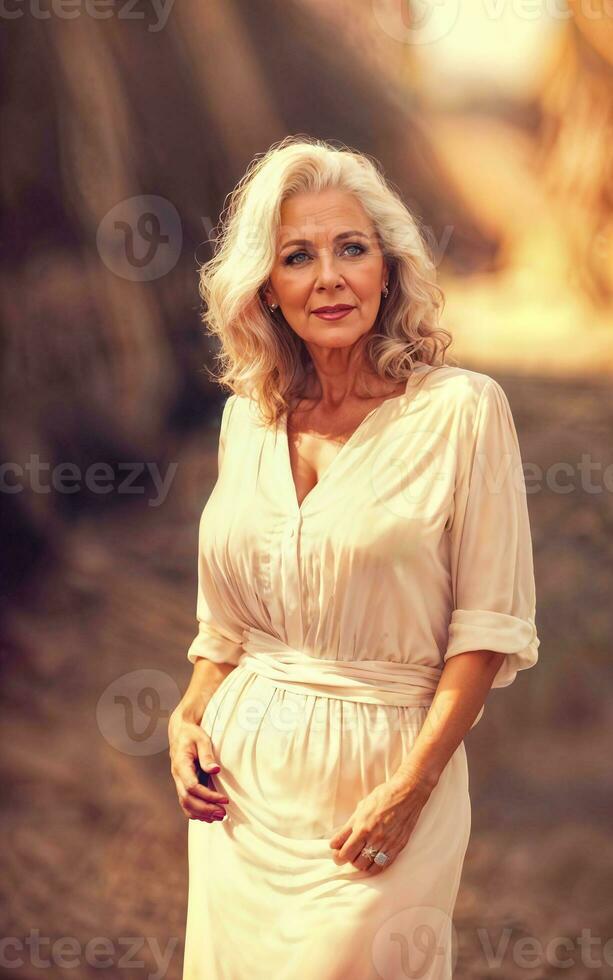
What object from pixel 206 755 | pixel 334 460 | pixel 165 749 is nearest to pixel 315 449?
pixel 334 460

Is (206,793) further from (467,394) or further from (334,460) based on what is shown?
(467,394)

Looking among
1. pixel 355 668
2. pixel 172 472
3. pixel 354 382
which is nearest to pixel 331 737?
pixel 355 668

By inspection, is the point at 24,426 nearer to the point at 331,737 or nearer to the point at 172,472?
the point at 172,472

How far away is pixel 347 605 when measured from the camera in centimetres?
192

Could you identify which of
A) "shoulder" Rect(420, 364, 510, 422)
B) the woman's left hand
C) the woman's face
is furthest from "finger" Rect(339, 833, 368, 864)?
the woman's face

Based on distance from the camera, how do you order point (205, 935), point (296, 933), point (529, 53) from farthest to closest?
point (529, 53) → point (205, 935) → point (296, 933)

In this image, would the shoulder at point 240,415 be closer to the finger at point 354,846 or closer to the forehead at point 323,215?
the forehead at point 323,215

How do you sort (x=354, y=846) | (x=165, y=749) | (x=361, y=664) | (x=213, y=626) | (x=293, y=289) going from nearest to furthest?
1. (x=354, y=846)
2. (x=361, y=664)
3. (x=293, y=289)
4. (x=213, y=626)
5. (x=165, y=749)

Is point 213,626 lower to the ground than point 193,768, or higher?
higher

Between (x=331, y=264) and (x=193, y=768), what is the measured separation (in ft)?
2.70

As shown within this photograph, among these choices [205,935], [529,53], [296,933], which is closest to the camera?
[296,933]

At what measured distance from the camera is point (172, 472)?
3469 millimetres

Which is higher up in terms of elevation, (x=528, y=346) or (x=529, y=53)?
(x=529, y=53)

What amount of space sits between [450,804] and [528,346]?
1697mm
